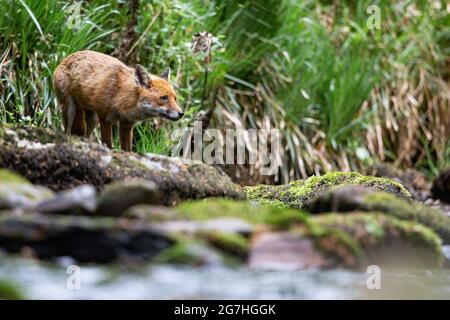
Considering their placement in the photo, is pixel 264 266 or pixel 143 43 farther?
pixel 143 43

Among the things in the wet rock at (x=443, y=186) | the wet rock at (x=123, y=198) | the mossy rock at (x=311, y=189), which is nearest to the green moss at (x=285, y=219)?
the wet rock at (x=123, y=198)

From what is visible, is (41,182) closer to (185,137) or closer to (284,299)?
(284,299)

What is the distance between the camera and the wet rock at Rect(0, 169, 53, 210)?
10.5 feet

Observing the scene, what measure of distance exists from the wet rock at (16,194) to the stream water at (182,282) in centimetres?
38

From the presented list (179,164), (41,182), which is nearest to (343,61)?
(179,164)

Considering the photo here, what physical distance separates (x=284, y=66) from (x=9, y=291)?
7.28 meters

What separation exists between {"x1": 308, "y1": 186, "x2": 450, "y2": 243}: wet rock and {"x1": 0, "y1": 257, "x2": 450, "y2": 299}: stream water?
2.03 ft

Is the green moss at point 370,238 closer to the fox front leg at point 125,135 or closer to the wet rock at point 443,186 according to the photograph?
the fox front leg at point 125,135

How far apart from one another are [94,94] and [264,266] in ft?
10.5

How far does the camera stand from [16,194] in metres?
3.29

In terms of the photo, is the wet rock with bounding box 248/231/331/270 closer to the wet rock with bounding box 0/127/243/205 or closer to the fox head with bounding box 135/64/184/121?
the wet rock with bounding box 0/127/243/205

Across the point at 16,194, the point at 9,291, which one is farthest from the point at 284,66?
the point at 9,291

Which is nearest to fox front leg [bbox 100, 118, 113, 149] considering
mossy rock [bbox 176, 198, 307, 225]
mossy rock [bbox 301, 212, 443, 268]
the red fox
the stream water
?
the red fox

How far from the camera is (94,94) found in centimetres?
571
